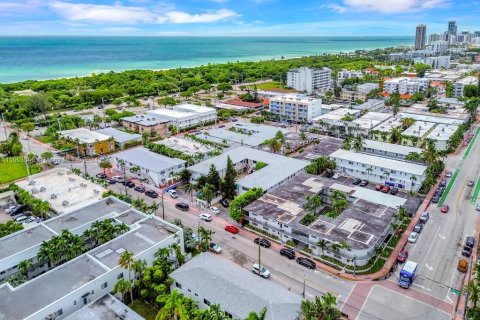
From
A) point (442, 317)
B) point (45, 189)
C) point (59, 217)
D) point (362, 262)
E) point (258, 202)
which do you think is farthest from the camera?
point (45, 189)

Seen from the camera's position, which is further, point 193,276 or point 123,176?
point 123,176

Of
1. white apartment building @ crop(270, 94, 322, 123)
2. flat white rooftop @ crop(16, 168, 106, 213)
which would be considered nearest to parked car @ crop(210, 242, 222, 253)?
flat white rooftop @ crop(16, 168, 106, 213)

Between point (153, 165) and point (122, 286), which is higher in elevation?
point (153, 165)

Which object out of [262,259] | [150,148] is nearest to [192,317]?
[262,259]

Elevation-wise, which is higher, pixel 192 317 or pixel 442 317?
pixel 192 317

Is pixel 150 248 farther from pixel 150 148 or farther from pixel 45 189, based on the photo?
pixel 150 148

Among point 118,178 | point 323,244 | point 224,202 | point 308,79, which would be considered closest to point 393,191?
point 323,244

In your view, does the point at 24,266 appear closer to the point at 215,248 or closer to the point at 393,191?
the point at 215,248
